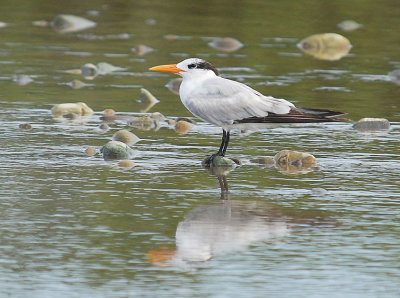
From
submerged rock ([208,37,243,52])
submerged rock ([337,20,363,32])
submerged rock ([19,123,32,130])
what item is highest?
submerged rock ([337,20,363,32])

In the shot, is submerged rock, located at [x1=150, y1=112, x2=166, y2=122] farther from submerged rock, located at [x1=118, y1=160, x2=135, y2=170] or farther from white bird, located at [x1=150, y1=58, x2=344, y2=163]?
submerged rock, located at [x1=118, y1=160, x2=135, y2=170]

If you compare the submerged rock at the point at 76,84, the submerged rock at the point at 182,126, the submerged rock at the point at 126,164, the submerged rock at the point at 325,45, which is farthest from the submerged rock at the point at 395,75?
the submerged rock at the point at 126,164

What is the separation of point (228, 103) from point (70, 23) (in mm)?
8978

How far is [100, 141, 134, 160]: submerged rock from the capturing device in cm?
920

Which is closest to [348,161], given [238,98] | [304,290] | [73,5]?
[238,98]

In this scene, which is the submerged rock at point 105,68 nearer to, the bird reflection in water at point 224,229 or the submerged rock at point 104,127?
the submerged rock at point 104,127

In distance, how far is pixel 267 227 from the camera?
7043 mm

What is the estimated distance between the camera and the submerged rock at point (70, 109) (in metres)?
11.2

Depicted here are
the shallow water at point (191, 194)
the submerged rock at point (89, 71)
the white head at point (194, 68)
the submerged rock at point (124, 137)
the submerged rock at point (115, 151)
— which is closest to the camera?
the shallow water at point (191, 194)

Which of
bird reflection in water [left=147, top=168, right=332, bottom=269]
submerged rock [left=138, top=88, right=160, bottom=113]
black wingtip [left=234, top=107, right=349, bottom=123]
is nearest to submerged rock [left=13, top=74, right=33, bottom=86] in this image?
submerged rock [left=138, top=88, right=160, bottom=113]

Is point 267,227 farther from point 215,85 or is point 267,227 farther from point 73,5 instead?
point 73,5

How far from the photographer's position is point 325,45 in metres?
16.4

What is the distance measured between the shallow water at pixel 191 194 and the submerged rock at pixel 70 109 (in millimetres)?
123

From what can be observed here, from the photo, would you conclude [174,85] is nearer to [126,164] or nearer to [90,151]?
[90,151]
